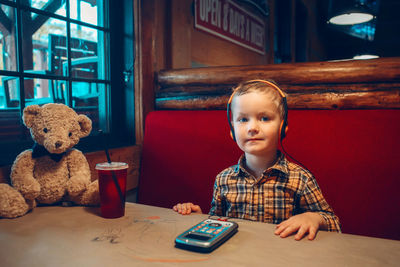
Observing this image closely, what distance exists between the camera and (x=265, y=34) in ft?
14.2

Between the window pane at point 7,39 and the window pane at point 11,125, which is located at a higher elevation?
the window pane at point 7,39

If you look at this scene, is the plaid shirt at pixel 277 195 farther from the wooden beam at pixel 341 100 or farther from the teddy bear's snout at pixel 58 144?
the teddy bear's snout at pixel 58 144

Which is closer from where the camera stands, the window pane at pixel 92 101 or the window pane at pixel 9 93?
the window pane at pixel 9 93

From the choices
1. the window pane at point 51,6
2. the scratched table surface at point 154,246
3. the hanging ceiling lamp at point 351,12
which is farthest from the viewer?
the hanging ceiling lamp at point 351,12

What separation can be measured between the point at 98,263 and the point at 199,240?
226 mm

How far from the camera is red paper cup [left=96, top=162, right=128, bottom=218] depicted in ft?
3.18

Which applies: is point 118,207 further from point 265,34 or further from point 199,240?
point 265,34

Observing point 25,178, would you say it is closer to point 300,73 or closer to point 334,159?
point 334,159

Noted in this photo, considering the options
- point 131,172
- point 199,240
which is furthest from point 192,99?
point 199,240

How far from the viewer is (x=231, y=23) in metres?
3.13

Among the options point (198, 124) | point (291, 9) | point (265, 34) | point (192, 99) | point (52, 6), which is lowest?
point (198, 124)

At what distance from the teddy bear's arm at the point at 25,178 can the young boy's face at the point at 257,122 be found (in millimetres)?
746

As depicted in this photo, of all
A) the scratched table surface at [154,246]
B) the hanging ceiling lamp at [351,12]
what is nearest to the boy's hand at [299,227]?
the scratched table surface at [154,246]

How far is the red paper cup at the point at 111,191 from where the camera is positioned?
0.97 m
